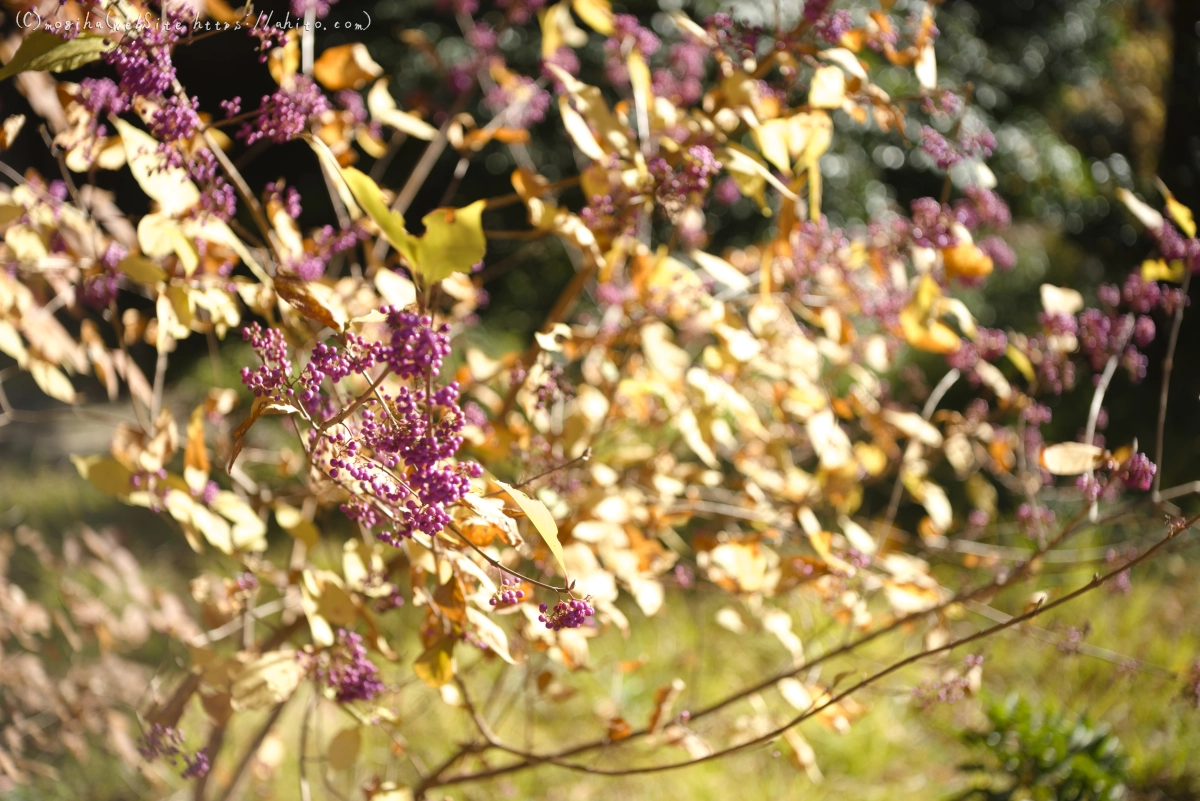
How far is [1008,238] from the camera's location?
17.5 ft

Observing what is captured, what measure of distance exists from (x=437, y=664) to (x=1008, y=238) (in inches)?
212

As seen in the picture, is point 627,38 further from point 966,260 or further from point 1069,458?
point 1069,458

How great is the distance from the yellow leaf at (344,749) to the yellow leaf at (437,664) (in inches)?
10.6

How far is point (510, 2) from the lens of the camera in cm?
156

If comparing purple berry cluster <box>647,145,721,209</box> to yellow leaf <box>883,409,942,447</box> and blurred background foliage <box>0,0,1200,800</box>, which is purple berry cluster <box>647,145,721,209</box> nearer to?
blurred background foliage <box>0,0,1200,800</box>

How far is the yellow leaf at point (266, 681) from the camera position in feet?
2.57

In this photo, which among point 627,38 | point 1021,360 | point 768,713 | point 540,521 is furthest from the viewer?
point 768,713

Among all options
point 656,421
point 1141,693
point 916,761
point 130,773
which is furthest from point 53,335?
point 1141,693

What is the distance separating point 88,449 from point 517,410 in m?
2.94

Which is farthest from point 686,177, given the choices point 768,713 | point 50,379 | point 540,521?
point 768,713

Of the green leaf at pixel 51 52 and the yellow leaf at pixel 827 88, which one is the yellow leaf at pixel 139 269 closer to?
the green leaf at pixel 51 52

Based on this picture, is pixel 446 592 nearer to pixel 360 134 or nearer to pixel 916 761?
pixel 360 134

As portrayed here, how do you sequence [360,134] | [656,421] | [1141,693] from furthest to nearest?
[1141,693], [656,421], [360,134]

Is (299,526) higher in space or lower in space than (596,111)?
lower
